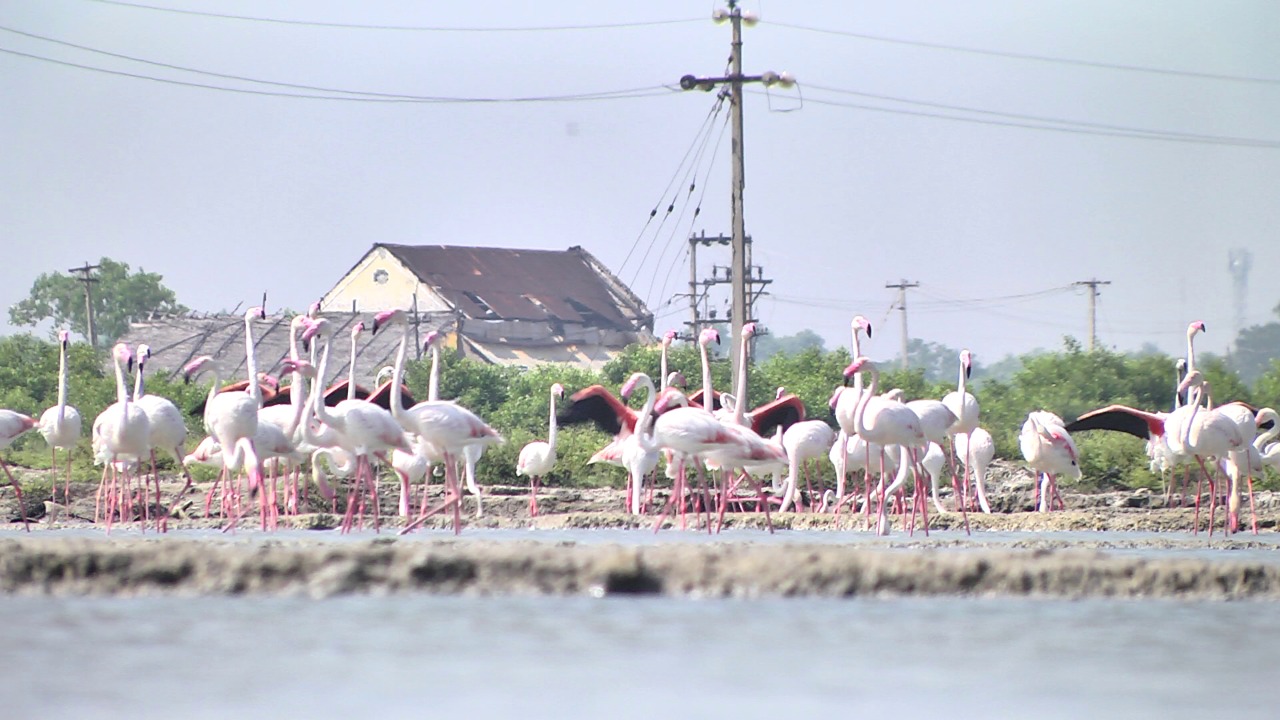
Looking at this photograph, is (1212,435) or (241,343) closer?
(1212,435)

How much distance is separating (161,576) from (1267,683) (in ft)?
16.5

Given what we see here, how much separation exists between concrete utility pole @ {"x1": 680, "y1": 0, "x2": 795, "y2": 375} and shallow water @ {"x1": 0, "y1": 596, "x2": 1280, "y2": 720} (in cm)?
1427

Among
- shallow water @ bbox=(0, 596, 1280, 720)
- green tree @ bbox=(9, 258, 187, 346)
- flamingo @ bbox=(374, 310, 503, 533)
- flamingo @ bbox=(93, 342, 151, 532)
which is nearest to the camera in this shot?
shallow water @ bbox=(0, 596, 1280, 720)

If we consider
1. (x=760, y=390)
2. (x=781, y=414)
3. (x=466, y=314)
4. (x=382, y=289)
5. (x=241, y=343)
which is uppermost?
(x=382, y=289)

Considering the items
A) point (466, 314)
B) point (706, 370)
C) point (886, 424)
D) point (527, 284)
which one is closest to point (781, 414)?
point (706, 370)

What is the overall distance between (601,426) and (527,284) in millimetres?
42842

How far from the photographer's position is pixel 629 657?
7117 mm

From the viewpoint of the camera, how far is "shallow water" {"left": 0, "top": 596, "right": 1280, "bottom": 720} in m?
6.27

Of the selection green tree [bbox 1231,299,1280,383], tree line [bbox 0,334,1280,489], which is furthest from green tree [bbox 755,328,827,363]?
tree line [bbox 0,334,1280,489]

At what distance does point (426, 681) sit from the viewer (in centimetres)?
664

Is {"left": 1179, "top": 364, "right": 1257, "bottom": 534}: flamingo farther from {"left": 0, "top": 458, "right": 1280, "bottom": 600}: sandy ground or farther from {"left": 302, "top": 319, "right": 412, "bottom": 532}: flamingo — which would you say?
{"left": 302, "top": 319, "right": 412, "bottom": 532}: flamingo

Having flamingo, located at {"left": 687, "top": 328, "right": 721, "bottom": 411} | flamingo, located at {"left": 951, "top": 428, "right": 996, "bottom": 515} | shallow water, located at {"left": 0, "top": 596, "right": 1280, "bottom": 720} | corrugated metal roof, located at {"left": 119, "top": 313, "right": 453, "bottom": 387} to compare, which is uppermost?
corrugated metal roof, located at {"left": 119, "top": 313, "right": 453, "bottom": 387}

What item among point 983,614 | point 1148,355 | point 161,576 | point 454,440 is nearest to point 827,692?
point 983,614

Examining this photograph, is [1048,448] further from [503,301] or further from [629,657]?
[503,301]
